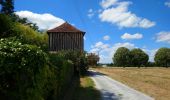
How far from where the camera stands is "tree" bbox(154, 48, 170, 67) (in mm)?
133375

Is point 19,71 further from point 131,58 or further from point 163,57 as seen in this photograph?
point 163,57

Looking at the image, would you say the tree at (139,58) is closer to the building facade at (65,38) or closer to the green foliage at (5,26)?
the building facade at (65,38)

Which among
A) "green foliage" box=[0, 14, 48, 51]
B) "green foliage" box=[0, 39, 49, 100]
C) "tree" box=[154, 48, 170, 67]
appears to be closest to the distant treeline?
"tree" box=[154, 48, 170, 67]

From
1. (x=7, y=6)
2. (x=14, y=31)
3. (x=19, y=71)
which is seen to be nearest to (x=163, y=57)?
(x=7, y=6)

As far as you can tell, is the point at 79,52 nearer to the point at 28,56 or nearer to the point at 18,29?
the point at 18,29

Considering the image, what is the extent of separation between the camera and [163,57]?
134m

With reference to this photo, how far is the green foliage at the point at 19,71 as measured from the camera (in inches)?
219

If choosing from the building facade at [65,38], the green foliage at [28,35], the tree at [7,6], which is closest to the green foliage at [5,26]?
the green foliage at [28,35]

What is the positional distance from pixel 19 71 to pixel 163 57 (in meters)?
132

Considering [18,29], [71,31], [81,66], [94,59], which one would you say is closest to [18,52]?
[18,29]

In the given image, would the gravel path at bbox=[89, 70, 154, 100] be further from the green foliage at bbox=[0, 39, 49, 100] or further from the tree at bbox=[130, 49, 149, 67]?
the tree at bbox=[130, 49, 149, 67]

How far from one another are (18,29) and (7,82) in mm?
7827

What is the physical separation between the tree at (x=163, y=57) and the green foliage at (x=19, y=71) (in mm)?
131040

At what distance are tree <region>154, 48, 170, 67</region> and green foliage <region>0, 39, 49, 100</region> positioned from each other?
131040 mm
